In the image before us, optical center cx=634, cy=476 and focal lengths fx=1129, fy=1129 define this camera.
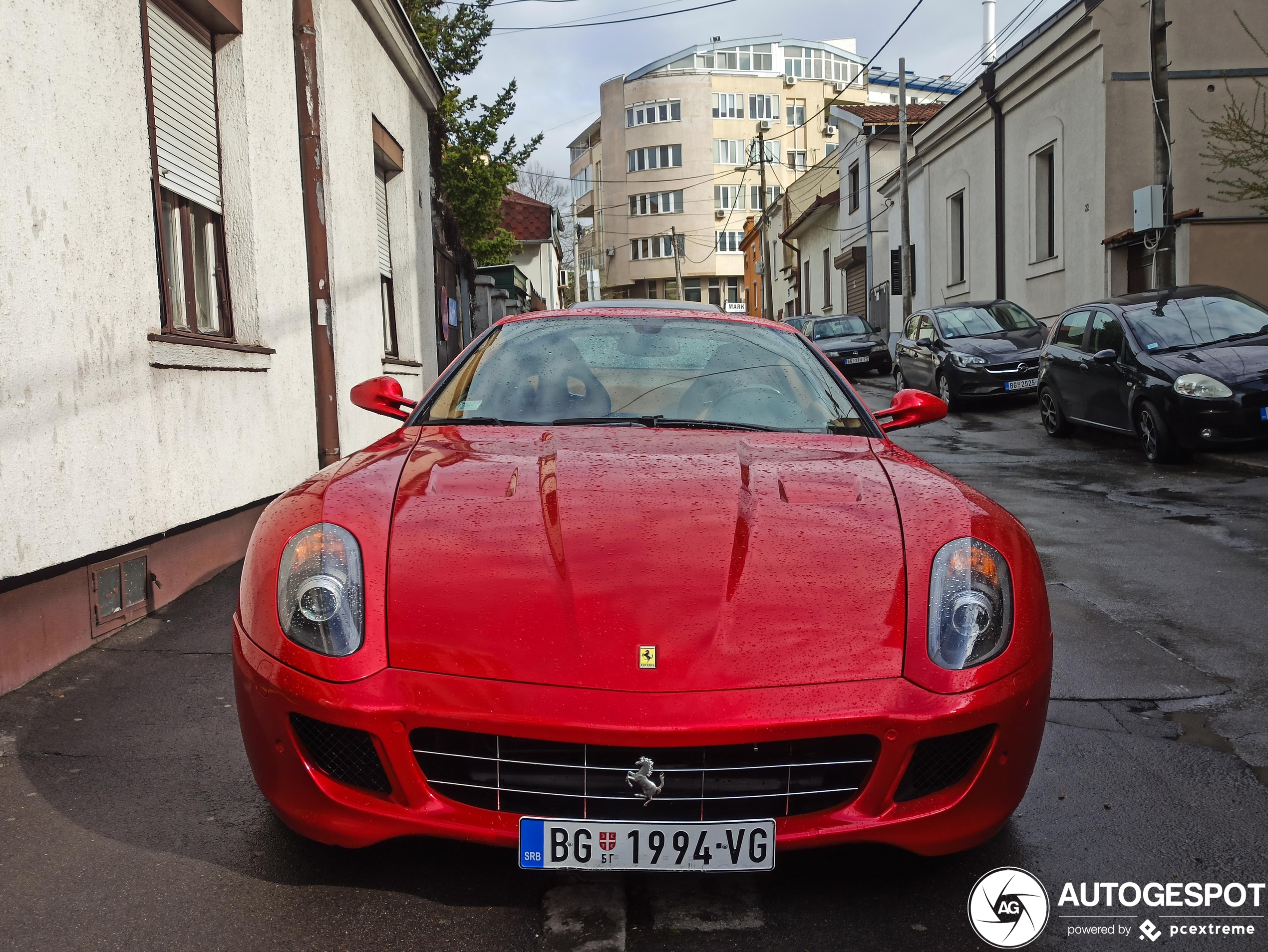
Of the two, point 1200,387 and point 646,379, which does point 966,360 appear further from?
point 646,379

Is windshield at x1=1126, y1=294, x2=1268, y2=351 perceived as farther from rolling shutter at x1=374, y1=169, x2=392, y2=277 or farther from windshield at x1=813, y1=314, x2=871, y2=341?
windshield at x1=813, y1=314, x2=871, y2=341

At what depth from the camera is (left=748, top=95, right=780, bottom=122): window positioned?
70938 millimetres

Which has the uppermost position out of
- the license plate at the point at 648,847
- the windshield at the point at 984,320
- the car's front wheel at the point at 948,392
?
the windshield at the point at 984,320

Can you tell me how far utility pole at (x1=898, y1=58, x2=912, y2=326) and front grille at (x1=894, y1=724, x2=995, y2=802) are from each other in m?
25.0

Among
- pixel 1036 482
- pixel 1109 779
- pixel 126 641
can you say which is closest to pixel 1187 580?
pixel 1109 779

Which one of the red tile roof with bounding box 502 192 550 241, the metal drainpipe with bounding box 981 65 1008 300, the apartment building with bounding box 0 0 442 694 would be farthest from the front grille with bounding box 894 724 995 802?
the red tile roof with bounding box 502 192 550 241

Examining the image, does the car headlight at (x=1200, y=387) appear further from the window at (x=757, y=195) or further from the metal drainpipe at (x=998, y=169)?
the window at (x=757, y=195)

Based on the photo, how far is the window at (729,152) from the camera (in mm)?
70375

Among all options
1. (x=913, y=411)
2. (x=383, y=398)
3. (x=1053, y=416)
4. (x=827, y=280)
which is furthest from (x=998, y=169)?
(x=383, y=398)

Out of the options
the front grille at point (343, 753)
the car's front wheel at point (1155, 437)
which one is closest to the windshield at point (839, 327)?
the car's front wheel at point (1155, 437)

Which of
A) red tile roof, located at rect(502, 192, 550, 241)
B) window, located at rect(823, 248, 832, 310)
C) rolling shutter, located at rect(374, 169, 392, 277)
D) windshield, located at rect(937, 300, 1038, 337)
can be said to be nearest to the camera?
rolling shutter, located at rect(374, 169, 392, 277)

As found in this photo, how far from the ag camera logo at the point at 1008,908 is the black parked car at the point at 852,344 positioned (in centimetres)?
2131

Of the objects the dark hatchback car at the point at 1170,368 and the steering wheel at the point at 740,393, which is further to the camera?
the dark hatchback car at the point at 1170,368

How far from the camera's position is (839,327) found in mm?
24922
